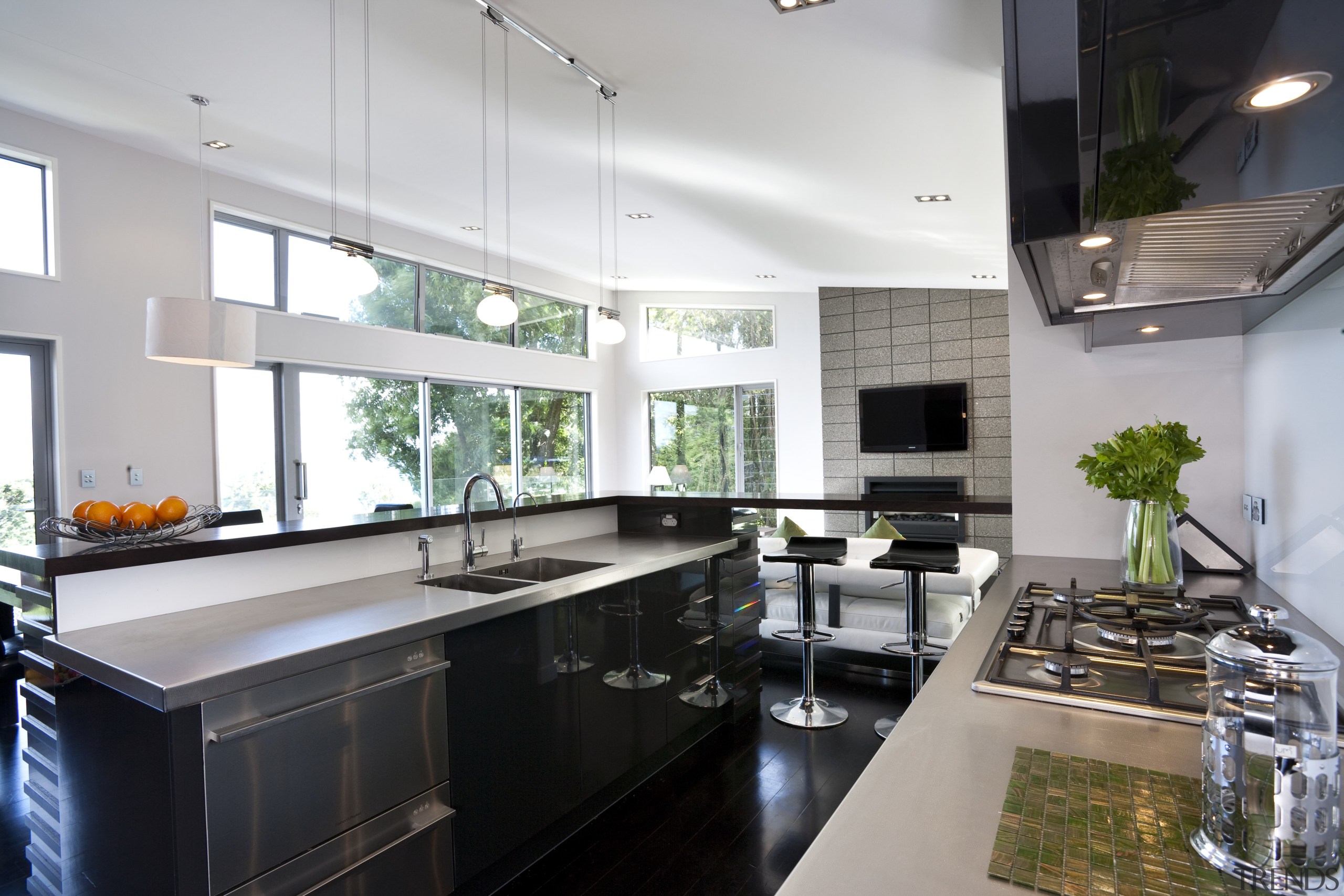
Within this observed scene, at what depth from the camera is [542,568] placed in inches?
112

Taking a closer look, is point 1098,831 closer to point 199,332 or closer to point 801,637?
point 801,637

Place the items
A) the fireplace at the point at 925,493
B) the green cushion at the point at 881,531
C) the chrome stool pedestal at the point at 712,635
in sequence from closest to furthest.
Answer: the chrome stool pedestal at the point at 712,635 → the green cushion at the point at 881,531 → the fireplace at the point at 925,493

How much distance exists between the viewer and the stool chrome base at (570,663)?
7.48 ft

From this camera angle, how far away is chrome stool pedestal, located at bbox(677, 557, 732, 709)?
308cm

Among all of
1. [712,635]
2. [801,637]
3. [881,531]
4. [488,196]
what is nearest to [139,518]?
[712,635]

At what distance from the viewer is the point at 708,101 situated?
3.34 metres

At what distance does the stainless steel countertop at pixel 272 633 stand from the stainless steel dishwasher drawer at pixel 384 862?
0.41m

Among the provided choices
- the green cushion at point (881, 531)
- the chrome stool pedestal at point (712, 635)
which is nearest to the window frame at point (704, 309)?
the green cushion at point (881, 531)

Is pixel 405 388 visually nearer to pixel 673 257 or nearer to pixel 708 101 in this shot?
pixel 673 257

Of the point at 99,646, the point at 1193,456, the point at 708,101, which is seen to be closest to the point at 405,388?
the point at 708,101

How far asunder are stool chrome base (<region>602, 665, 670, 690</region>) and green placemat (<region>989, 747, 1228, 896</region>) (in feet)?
5.95

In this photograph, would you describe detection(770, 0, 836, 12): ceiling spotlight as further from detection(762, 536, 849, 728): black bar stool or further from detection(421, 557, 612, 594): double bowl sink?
detection(762, 536, 849, 728): black bar stool

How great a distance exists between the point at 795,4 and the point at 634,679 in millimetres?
2360

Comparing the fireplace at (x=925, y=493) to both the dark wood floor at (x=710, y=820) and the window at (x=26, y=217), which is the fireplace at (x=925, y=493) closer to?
the dark wood floor at (x=710, y=820)
